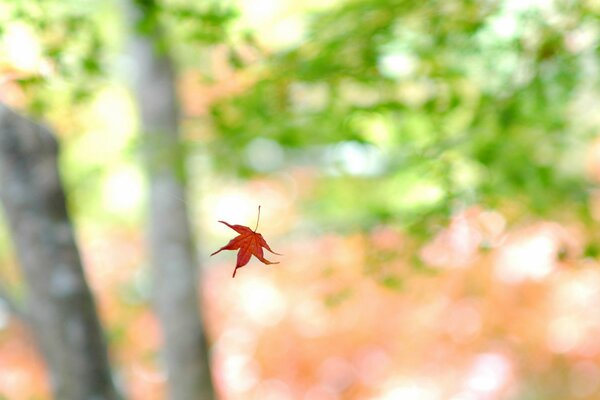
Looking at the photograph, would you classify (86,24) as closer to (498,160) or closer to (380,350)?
(498,160)

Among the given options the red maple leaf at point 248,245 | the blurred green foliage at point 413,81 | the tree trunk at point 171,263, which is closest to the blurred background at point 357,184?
the blurred green foliage at point 413,81

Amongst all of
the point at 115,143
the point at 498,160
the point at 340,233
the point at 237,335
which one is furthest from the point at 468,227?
the point at 115,143

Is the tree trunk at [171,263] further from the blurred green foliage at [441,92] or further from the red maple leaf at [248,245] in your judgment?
the red maple leaf at [248,245]

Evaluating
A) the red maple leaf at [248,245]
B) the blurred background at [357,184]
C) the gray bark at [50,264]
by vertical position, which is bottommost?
the red maple leaf at [248,245]

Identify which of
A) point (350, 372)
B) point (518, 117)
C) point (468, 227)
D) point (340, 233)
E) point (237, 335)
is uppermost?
point (237, 335)

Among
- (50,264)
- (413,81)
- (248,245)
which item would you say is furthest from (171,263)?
(248,245)

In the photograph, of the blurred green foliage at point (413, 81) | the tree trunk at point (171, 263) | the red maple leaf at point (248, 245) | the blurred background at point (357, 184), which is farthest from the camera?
the tree trunk at point (171, 263)
